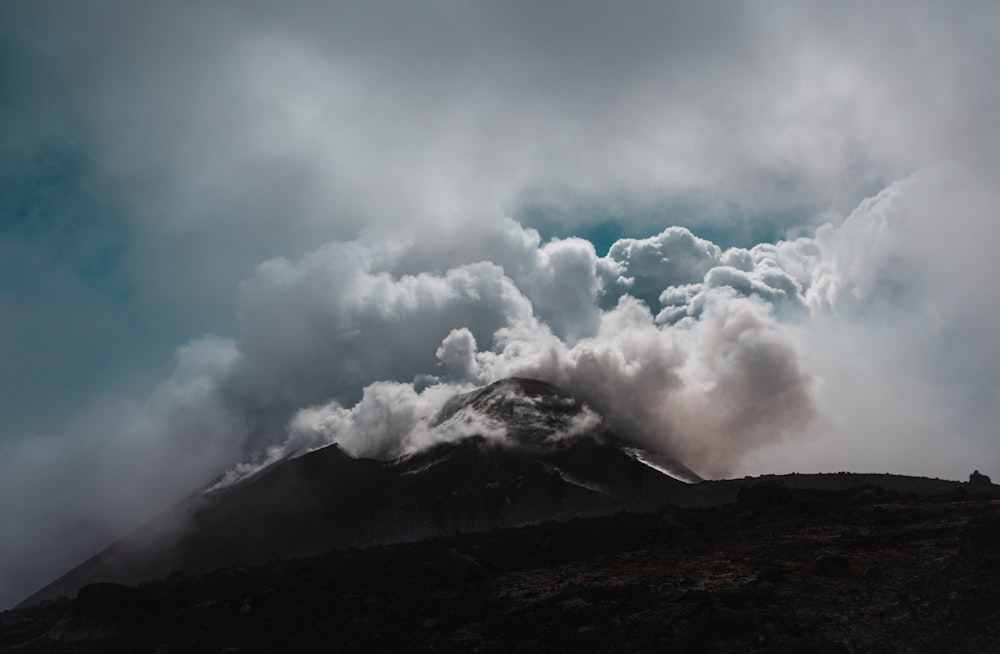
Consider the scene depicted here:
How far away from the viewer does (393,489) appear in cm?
9125

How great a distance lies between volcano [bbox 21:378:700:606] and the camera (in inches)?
3105

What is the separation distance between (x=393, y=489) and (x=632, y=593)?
69.2 meters

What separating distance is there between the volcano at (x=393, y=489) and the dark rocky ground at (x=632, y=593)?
29214 mm

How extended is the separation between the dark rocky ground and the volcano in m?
29.2

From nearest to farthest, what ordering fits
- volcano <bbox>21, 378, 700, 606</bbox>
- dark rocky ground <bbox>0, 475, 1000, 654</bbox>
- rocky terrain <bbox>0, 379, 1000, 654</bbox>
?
dark rocky ground <bbox>0, 475, 1000, 654</bbox> < rocky terrain <bbox>0, 379, 1000, 654</bbox> < volcano <bbox>21, 378, 700, 606</bbox>

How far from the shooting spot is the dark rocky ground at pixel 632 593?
20.0 m

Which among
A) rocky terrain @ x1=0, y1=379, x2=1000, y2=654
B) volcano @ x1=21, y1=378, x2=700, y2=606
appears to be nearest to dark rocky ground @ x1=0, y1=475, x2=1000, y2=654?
rocky terrain @ x1=0, y1=379, x2=1000, y2=654

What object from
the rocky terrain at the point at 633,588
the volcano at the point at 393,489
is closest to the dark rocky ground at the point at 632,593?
the rocky terrain at the point at 633,588

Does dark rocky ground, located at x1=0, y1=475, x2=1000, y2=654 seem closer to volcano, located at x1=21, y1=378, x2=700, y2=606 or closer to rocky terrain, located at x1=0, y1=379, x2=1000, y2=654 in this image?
rocky terrain, located at x1=0, y1=379, x2=1000, y2=654

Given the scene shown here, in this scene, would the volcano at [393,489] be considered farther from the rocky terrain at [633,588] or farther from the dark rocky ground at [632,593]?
the dark rocky ground at [632,593]

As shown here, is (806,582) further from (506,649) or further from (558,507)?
(558,507)

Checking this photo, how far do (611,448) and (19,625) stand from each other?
71438 mm

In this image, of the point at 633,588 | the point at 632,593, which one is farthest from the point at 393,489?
the point at 632,593

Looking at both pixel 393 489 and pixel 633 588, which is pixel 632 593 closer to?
pixel 633 588
